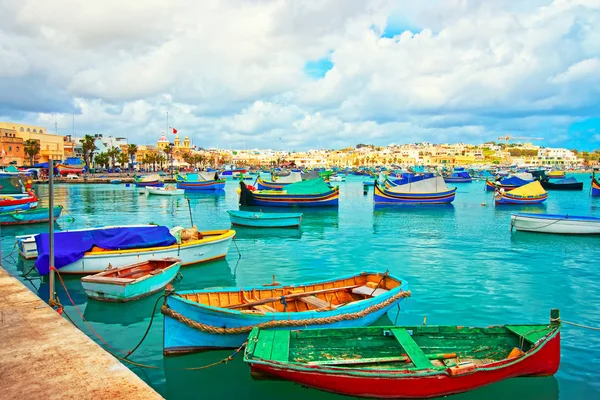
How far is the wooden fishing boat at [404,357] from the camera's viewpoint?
726 cm

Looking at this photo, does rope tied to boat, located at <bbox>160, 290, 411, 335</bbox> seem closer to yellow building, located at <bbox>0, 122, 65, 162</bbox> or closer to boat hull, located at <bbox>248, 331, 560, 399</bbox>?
boat hull, located at <bbox>248, 331, 560, 399</bbox>

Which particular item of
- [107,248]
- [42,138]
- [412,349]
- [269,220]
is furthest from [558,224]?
[42,138]

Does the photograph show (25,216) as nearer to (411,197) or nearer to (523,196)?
(411,197)

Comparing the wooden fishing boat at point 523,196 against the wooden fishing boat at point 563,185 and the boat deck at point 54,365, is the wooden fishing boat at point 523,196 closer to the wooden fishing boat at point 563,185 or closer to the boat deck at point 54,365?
the wooden fishing boat at point 563,185

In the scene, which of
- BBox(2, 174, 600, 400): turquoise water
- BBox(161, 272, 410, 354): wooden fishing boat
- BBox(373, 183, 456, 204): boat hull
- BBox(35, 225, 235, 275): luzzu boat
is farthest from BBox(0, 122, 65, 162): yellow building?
BBox(161, 272, 410, 354): wooden fishing boat

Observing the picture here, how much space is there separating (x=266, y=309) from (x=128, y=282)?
5156 millimetres

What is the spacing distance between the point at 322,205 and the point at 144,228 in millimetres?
29647

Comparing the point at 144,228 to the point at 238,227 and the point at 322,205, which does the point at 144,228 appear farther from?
the point at 322,205

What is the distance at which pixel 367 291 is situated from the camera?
11797mm

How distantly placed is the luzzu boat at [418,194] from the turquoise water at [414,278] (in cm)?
1264

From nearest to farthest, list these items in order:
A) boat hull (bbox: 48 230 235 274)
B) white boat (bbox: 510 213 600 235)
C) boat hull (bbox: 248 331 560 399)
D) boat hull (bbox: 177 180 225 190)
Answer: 1. boat hull (bbox: 248 331 560 399)
2. boat hull (bbox: 48 230 235 274)
3. white boat (bbox: 510 213 600 235)
4. boat hull (bbox: 177 180 225 190)

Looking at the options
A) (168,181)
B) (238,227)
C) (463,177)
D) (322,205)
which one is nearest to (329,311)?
(238,227)

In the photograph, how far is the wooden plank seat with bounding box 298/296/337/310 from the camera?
10500 mm

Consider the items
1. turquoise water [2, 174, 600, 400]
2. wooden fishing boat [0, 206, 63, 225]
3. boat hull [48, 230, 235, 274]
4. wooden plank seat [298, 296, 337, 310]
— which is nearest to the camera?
turquoise water [2, 174, 600, 400]
